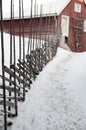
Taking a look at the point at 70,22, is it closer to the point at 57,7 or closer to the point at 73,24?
the point at 73,24

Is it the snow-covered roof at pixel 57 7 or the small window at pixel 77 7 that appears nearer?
the snow-covered roof at pixel 57 7

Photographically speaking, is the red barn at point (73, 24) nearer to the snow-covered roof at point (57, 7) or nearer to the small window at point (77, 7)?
the small window at point (77, 7)

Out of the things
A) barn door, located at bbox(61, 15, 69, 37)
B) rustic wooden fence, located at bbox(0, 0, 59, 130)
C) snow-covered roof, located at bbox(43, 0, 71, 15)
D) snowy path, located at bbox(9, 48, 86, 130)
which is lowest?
snowy path, located at bbox(9, 48, 86, 130)

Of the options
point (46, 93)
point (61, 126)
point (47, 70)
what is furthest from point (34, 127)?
point (47, 70)

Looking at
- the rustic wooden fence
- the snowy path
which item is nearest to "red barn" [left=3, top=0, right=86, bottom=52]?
the rustic wooden fence

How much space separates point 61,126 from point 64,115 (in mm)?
733

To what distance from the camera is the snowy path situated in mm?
7469

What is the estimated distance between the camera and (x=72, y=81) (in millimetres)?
11766

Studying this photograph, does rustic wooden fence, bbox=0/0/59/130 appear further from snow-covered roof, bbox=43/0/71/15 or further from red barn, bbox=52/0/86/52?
red barn, bbox=52/0/86/52

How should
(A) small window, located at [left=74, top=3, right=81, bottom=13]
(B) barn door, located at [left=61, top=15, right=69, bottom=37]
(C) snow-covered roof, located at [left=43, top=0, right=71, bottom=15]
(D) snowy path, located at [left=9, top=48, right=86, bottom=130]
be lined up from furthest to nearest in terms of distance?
(A) small window, located at [left=74, top=3, right=81, bottom=13], (B) barn door, located at [left=61, top=15, right=69, bottom=37], (C) snow-covered roof, located at [left=43, top=0, right=71, bottom=15], (D) snowy path, located at [left=9, top=48, right=86, bottom=130]

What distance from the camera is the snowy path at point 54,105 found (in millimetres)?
7469

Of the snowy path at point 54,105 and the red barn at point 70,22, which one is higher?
the red barn at point 70,22

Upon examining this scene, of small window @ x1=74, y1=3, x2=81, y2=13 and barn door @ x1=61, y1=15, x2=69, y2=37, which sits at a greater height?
small window @ x1=74, y1=3, x2=81, y2=13

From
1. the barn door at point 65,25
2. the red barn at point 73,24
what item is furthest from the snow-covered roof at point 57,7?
the barn door at point 65,25
